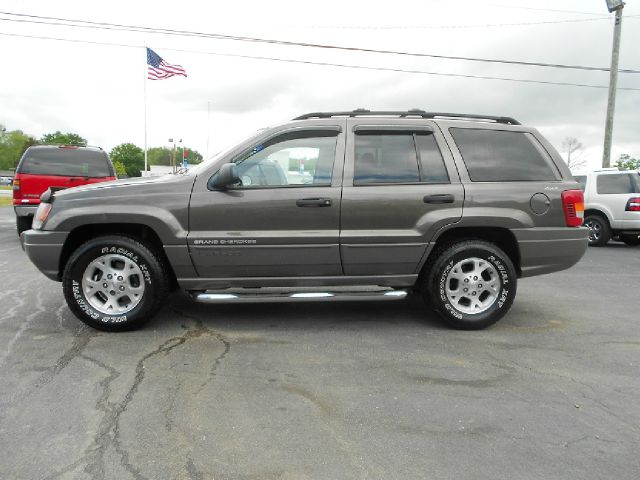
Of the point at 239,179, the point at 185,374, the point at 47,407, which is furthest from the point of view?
the point at 239,179

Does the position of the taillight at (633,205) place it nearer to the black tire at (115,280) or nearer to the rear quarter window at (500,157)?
the rear quarter window at (500,157)

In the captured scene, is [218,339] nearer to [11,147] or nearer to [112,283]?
[112,283]

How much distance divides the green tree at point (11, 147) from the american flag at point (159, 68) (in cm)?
10985

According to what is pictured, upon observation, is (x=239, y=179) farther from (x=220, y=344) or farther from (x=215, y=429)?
(x=215, y=429)

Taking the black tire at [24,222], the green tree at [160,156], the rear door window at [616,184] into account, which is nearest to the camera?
the black tire at [24,222]

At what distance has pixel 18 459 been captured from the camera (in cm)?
235

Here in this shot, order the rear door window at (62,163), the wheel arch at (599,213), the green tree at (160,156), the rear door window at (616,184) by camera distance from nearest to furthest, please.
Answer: the rear door window at (62,163) < the rear door window at (616,184) < the wheel arch at (599,213) < the green tree at (160,156)

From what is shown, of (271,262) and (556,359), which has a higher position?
(271,262)

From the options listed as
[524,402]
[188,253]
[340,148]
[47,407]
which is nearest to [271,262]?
[188,253]

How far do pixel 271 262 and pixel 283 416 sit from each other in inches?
64.3

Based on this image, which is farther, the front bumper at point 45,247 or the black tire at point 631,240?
the black tire at point 631,240

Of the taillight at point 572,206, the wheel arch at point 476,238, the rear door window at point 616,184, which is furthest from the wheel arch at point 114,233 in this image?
the rear door window at point 616,184

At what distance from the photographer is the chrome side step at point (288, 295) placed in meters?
4.19

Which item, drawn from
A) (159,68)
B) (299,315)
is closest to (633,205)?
(299,315)
